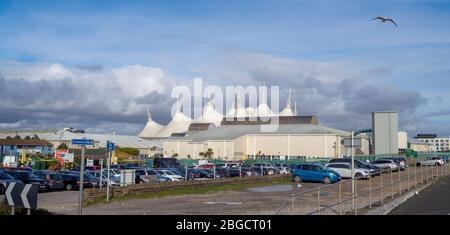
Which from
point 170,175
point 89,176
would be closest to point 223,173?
point 170,175

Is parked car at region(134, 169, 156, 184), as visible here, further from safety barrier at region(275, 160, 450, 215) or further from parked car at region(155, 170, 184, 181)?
safety barrier at region(275, 160, 450, 215)

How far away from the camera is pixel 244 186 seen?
35.5m

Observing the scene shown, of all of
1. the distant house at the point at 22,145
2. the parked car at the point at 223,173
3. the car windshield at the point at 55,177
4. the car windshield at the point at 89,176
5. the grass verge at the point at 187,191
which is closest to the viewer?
the grass verge at the point at 187,191

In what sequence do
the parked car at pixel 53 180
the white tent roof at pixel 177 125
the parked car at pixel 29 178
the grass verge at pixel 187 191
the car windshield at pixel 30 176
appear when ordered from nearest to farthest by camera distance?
the grass verge at pixel 187 191 < the parked car at pixel 29 178 < the car windshield at pixel 30 176 < the parked car at pixel 53 180 < the white tent roof at pixel 177 125

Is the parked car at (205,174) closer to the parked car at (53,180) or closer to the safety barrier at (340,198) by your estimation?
the parked car at (53,180)

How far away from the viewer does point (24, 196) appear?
41.7 ft

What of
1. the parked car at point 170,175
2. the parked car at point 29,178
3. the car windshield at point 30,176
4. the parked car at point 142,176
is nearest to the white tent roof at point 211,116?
the parked car at point 170,175

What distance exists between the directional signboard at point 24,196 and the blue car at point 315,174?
2821 cm

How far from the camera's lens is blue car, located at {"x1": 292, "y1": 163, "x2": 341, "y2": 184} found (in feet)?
128

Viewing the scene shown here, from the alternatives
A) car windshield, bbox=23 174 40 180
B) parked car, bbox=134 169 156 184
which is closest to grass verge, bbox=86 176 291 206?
parked car, bbox=134 169 156 184

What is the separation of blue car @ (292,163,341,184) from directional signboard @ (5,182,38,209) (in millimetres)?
28213

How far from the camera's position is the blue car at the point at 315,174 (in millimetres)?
38894

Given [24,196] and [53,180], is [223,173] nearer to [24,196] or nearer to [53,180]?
[53,180]
